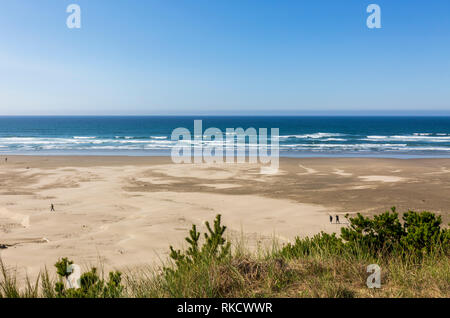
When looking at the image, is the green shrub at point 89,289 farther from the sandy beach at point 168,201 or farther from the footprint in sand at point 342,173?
the footprint in sand at point 342,173

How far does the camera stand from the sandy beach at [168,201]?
38.3 feet

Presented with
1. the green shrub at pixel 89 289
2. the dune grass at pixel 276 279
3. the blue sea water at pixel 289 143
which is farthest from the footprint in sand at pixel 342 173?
the green shrub at pixel 89 289

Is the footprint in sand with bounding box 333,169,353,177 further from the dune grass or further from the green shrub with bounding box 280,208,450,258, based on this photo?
the dune grass

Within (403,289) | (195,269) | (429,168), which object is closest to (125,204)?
(195,269)

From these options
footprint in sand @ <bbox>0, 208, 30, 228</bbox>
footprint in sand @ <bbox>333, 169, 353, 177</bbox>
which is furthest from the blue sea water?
footprint in sand @ <bbox>0, 208, 30, 228</bbox>

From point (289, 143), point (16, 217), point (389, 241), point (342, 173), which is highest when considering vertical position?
point (289, 143)

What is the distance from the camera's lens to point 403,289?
13.8 feet

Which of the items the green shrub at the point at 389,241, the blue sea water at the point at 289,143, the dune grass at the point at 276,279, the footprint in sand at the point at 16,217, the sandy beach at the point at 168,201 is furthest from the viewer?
the blue sea water at the point at 289,143

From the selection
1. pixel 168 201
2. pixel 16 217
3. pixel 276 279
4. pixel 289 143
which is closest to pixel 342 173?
pixel 168 201

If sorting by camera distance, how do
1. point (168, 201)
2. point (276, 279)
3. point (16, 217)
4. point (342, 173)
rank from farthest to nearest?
point (342, 173) < point (168, 201) < point (16, 217) < point (276, 279)

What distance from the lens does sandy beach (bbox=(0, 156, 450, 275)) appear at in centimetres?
1169

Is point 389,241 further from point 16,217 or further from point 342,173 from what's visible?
point 342,173

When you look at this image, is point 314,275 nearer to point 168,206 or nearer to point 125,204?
point 168,206

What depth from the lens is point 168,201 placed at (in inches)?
716
